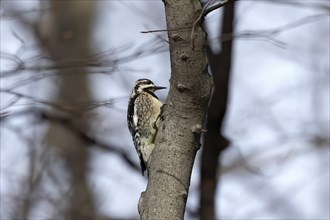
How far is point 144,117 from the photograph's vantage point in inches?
209

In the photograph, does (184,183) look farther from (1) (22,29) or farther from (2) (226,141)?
(1) (22,29)

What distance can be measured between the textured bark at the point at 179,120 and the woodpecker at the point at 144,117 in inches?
47.1

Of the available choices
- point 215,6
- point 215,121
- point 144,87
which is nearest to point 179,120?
point 215,6

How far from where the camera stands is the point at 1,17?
521cm

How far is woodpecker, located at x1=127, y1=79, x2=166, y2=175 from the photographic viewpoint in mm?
5066

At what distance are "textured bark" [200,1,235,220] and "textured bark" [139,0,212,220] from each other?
2.00 metres

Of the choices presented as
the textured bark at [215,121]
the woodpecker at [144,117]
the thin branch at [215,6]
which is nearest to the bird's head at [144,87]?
the woodpecker at [144,117]

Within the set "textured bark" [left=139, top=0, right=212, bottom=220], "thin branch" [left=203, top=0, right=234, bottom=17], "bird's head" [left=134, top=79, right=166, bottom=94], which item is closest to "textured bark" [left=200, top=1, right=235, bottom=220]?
"bird's head" [left=134, top=79, right=166, bottom=94]

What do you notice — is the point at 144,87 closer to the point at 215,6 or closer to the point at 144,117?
the point at 144,117

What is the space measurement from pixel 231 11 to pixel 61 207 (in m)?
2.76

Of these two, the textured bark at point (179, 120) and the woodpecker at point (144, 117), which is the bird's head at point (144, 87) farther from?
the textured bark at point (179, 120)

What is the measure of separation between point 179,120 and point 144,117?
164 cm

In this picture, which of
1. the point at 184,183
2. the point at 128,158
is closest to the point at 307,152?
the point at 128,158

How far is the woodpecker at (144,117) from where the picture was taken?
5.07 meters
